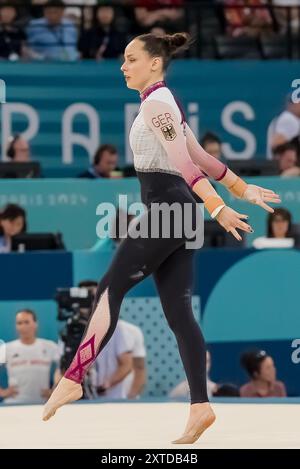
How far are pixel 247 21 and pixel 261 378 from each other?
5141 millimetres

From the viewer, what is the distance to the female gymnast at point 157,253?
6504 mm

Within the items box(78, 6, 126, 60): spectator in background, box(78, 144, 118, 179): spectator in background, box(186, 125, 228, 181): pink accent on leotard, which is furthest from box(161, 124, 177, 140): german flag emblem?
box(78, 6, 126, 60): spectator in background

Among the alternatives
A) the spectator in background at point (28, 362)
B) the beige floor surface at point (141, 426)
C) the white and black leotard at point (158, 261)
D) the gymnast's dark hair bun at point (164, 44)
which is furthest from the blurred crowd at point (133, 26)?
the white and black leotard at point (158, 261)

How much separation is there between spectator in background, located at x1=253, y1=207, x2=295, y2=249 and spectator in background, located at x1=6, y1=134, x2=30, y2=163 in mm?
2418

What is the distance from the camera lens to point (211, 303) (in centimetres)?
1063

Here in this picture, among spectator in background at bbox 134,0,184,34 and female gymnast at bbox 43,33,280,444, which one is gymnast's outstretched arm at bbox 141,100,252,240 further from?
spectator in background at bbox 134,0,184,34

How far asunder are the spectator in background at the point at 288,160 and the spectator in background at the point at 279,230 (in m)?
1.24

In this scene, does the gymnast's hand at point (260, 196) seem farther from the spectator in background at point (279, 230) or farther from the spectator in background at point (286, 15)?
the spectator in background at point (286, 15)

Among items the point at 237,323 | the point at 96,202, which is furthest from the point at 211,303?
the point at 96,202

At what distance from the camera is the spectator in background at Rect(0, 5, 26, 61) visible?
13.4 metres

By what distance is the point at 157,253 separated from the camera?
21.4 feet

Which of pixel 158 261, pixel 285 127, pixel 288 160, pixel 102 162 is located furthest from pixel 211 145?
pixel 158 261
